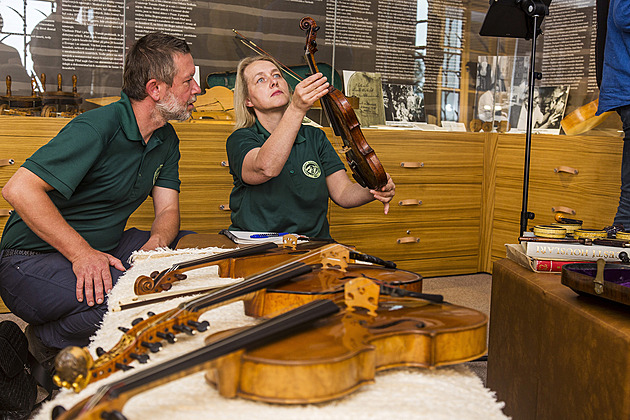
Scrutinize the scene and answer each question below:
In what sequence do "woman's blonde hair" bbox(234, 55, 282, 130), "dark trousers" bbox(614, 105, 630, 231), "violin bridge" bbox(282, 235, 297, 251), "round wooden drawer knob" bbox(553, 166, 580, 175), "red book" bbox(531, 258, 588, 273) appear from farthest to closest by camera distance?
1. "round wooden drawer knob" bbox(553, 166, 580, 175)
2. "dark trousers" bbox(614, 105, 630, 231)
3. "woman's blonde hair" bbox(234, 55, 282, 130)
4. "red book" bbox(531, 258, 588, 273)
5. "violin bridge" bbox(282, 235, 297, 251)

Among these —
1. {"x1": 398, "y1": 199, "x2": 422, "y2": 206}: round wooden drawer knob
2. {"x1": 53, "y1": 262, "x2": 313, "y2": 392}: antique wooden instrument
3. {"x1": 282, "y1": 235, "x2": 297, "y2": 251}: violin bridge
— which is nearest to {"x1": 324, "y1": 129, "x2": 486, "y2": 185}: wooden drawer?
{"x1": 398, "y1": 199, "x2": 422, "y2": 206}: round wooden drawer knob

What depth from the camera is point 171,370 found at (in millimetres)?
572

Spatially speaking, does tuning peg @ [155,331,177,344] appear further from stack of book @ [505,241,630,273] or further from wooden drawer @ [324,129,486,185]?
wooden drawer @ [324,129,486,185]

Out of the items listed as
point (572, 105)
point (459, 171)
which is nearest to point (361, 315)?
point (459, 171)

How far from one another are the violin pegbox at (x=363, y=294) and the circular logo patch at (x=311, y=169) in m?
1.41

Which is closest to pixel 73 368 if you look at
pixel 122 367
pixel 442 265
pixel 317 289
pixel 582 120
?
pixel 122 367

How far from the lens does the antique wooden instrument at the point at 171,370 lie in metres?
0.54

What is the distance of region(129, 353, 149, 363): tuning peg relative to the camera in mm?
709

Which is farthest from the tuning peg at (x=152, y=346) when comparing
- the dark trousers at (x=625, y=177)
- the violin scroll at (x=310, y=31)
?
the dark trousers at (x=625, y=177)

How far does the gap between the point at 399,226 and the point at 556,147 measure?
3.48 feet

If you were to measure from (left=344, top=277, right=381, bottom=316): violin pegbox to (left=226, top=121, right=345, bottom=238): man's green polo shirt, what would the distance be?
1321 millimetres

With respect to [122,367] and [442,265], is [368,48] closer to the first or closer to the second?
[442,265]

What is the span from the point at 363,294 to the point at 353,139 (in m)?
1.13

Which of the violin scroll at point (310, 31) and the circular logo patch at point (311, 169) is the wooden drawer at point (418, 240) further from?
the violin scroll at point (310, 31)
